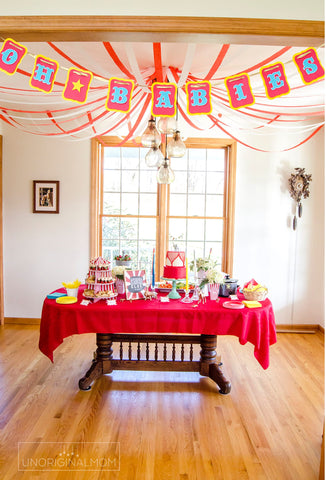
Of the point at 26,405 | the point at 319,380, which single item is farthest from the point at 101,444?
the point at 319,380

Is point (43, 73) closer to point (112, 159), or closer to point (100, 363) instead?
point (100, 363)

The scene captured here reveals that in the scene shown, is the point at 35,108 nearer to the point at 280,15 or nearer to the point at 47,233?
the point at 47,233

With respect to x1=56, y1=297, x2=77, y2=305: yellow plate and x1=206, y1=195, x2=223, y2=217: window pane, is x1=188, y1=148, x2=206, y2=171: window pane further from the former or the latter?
x1=56, y1=297, x2=77, y2=305: yellow plate

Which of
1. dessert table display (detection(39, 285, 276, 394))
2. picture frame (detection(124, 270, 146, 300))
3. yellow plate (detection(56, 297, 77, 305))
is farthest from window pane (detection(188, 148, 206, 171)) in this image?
yellow plate (detection(56, 297, 77, 305))

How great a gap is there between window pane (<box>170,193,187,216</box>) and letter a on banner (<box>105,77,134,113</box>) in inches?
102

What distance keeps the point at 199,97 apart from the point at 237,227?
2636 millimetres

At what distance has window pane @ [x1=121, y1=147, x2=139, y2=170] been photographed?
4707mm

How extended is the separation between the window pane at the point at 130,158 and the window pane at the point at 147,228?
2.36ft

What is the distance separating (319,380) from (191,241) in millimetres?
2239

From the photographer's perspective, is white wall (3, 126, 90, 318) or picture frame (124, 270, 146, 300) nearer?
picture frame (124, 270, 146, 300)

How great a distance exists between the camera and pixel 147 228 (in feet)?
15.6

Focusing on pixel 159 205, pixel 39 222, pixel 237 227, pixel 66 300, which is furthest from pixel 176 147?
pixel 39 222

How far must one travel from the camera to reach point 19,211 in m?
4.63

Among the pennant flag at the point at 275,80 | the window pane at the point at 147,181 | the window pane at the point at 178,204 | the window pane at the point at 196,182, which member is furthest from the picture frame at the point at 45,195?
the pennant flag at the point at 275,80
